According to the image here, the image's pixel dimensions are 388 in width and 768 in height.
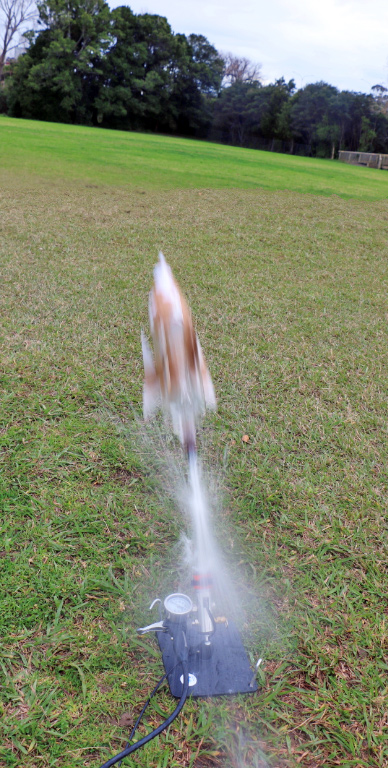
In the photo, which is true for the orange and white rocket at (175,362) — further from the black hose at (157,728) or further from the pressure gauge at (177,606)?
the black hose at (157,728)

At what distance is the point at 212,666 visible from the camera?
1.58 m

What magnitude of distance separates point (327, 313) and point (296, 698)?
3683 mm

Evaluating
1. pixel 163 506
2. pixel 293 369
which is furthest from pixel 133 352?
pixel 163 506

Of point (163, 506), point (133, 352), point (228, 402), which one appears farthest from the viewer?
point (133, 352)

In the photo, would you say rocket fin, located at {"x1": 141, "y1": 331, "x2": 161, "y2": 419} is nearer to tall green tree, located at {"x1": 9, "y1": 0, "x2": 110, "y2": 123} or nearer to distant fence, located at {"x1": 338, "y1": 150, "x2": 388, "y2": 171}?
distant fence, located at {"x1": 338, "y1": 150, "x2": 388, "y2": 171}

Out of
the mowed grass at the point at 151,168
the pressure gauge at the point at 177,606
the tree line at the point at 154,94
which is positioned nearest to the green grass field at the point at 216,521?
the pressure gauge at the point at 177,606

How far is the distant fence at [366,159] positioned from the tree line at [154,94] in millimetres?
2959

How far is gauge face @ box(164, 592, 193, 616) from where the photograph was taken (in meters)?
1.55

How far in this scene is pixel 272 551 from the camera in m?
2.01

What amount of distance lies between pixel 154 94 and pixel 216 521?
39.6m

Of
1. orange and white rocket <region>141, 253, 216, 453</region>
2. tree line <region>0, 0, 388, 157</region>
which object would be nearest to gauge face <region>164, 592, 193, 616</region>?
orange and white rocket <region>141, 253, 216, 453</region>

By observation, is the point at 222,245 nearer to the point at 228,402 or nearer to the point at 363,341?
the point at 363,341

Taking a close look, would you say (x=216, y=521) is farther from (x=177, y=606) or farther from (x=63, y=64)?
(x=63, y=64)

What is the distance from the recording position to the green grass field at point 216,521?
1.43m
